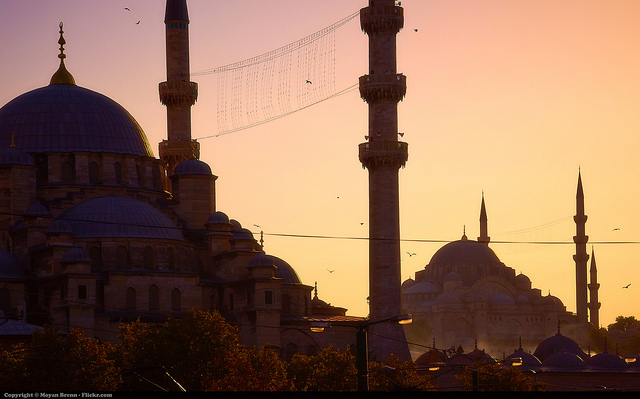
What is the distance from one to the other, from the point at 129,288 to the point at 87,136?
1240 centimetres

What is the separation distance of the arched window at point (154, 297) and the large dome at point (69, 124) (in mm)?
11062

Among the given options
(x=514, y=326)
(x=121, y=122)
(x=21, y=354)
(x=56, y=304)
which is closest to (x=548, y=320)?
(x=514, y=326)

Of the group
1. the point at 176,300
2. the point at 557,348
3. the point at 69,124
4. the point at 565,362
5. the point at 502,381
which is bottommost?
the point at 565,362

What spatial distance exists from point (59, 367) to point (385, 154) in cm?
2446

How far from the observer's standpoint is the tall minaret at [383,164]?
6594 centimetres

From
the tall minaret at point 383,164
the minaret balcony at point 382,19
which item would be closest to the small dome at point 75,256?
the tall minaret at point 383,164

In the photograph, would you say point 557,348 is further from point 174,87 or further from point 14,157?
point 14,157

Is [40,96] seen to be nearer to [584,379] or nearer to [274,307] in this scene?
[274,307]

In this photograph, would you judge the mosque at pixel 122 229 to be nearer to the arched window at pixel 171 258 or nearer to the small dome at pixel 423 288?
the arched window at pixel 171 258

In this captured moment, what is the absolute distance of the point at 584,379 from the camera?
79750 millimetres

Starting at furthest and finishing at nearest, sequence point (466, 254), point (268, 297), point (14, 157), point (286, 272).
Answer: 1. point (466, 254)
2. point (286, 272)
3. point (14, 157)
4. point (268, 297)

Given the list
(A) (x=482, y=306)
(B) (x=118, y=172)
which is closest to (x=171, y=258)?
(B) (x=118, y=172)

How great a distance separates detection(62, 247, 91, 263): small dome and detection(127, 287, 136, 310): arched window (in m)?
2.88

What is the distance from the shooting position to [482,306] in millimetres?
135250
